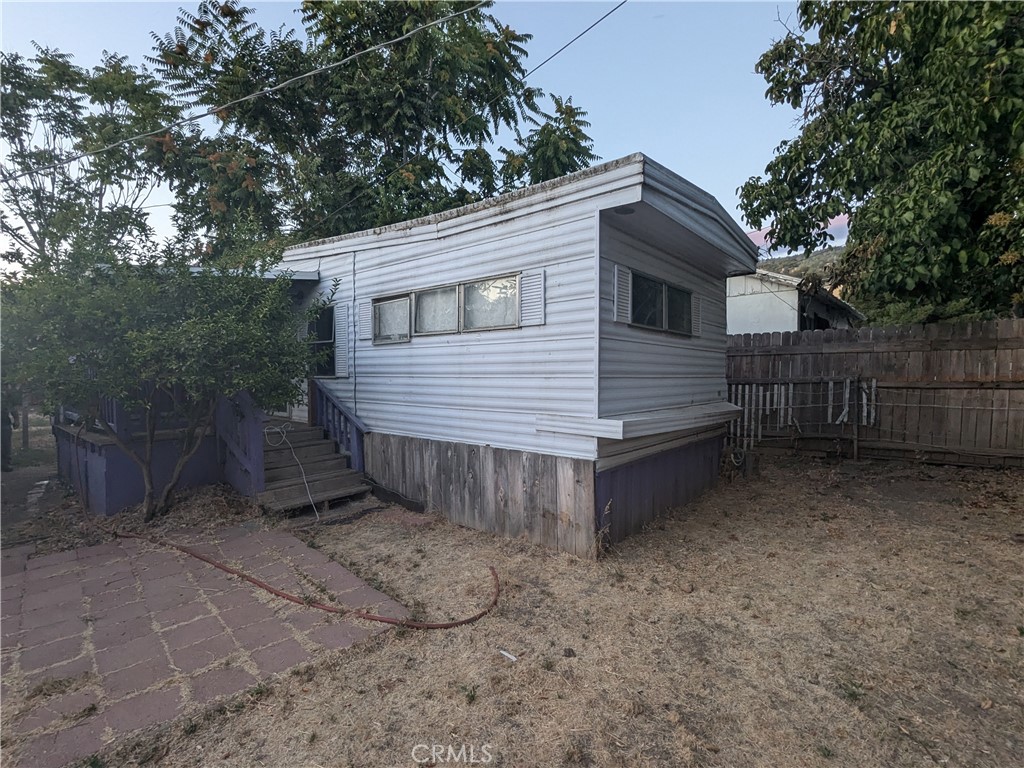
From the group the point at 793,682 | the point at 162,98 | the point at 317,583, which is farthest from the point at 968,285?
the point at 162,98

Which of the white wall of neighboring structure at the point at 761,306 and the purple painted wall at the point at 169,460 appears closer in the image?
the purple painted wall at the point at 169,460

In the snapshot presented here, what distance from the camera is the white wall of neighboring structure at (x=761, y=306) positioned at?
12.2m

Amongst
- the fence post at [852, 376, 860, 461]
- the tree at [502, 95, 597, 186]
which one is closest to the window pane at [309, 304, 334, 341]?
the tree at [502, 95, 597, 186]

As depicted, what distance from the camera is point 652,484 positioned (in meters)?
5.65

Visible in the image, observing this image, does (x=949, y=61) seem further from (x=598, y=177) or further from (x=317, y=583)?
(x=317, y=583)

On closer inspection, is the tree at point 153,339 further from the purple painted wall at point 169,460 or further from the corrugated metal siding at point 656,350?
the corrugated metal siding at point 656,350

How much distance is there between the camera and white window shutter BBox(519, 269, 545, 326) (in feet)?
16.1

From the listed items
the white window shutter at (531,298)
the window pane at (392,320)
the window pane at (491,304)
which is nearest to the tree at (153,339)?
the window pane at (392,320)

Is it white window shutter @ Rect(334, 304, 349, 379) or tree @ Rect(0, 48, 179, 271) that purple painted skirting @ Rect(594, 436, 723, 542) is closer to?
white window shutter @ Rect(334, 304, 349, 379)

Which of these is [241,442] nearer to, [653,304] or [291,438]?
[291,438]

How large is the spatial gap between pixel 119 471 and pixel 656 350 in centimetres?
615

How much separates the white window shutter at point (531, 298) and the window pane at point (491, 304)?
7 centimetres

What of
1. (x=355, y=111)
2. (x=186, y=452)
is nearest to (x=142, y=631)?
(x=186, y=452)

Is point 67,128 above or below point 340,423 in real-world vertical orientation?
above
